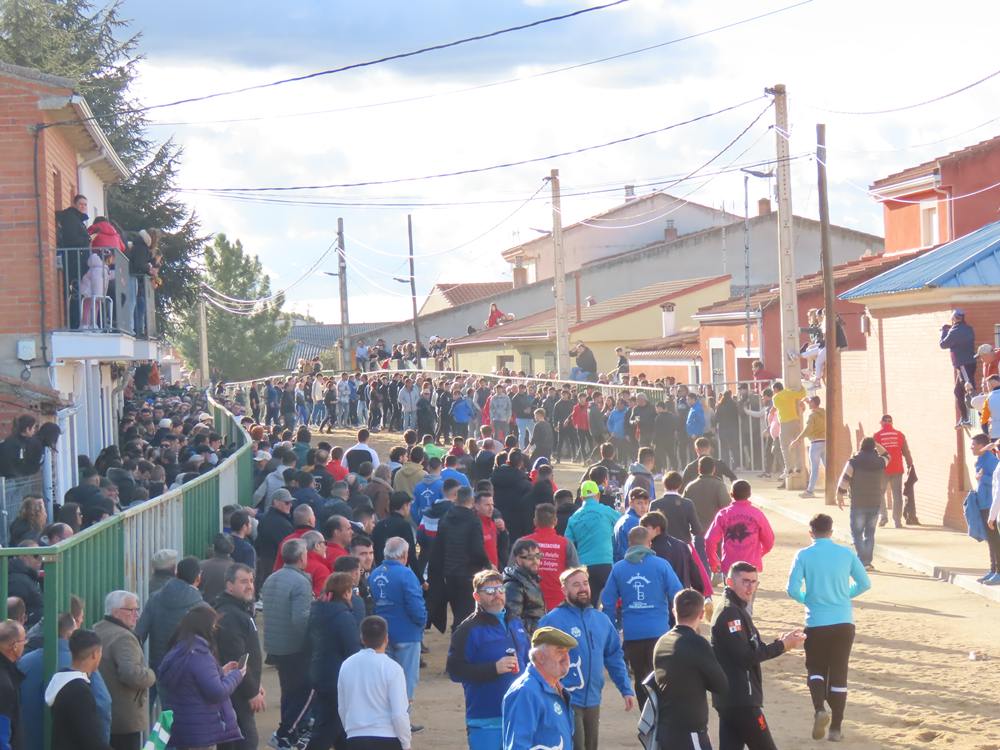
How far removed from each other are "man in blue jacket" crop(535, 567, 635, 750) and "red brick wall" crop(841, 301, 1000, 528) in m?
13.6

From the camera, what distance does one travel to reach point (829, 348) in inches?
963

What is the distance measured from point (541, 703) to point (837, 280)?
30.1m

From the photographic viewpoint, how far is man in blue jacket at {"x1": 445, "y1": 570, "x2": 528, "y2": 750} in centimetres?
813

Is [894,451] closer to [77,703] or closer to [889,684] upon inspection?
[889,684]

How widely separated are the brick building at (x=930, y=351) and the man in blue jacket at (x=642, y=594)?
11452 millimetres

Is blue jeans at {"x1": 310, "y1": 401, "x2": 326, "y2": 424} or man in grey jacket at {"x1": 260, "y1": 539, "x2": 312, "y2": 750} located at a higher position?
blue jeans at {"x1": 310, "y1": 401, "x2": 326, "y2": 424}

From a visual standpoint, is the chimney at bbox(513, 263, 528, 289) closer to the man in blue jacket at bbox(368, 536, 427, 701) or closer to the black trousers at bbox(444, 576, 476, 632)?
the black trousers at bbox(444, 576, 476, 632)

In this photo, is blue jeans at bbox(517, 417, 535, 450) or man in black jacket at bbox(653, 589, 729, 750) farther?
blue jeans at bbox(517, 417, 535, 450)

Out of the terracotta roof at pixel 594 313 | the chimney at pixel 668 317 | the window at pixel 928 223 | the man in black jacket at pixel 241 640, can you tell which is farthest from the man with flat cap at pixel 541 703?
the terracotta roof at pixel 594 313

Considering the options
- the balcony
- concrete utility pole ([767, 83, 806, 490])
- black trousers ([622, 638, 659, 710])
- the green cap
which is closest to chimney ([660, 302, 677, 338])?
concrete utility pole ([767, 83, 806, 490])

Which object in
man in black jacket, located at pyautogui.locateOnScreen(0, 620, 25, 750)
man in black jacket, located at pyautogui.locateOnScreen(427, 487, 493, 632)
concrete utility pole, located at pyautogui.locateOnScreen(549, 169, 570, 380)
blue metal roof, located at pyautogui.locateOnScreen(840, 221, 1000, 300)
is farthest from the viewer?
concrete utility pole, located at pyautogui.locateOnScreen(549, 169, 570, 380)

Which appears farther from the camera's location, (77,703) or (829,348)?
(829,348)

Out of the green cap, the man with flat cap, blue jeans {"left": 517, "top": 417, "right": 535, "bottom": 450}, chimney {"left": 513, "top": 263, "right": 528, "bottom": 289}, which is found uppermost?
chimney {"left": 513, "top": 263, "right": 528, "bottom": 289}


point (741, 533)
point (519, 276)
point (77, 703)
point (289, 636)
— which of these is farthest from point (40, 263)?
point (519, 276)
